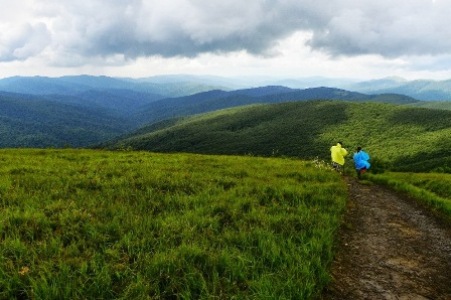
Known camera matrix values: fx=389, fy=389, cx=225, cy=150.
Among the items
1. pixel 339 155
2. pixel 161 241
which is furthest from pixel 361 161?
pixel 161 241

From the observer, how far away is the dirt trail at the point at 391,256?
23.7ft

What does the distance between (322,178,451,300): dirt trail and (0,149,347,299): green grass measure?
0.50 m

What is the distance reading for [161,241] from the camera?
27.0ft

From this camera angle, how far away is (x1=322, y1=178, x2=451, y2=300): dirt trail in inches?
284

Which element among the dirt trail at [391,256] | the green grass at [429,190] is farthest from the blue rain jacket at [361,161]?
the dirt trail at [391,256]

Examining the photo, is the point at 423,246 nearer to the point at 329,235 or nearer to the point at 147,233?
the point at 329,235

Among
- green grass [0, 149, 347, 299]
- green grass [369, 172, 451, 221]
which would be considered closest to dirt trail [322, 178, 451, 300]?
green grass [0, 149, 347, 299]

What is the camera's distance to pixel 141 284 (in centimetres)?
629

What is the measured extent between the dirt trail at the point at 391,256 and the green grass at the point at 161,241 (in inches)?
Result: 19.6

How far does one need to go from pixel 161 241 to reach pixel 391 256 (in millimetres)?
5294

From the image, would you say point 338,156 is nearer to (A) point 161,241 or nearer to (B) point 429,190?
(B) point 429,190

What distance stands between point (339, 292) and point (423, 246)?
14.2ft

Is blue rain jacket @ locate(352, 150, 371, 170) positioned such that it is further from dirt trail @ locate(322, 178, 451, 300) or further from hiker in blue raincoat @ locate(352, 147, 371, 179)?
dirt trail @ locate(322, 178, 451, 300)

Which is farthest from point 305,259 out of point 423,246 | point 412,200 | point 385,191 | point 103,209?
point 385,191
